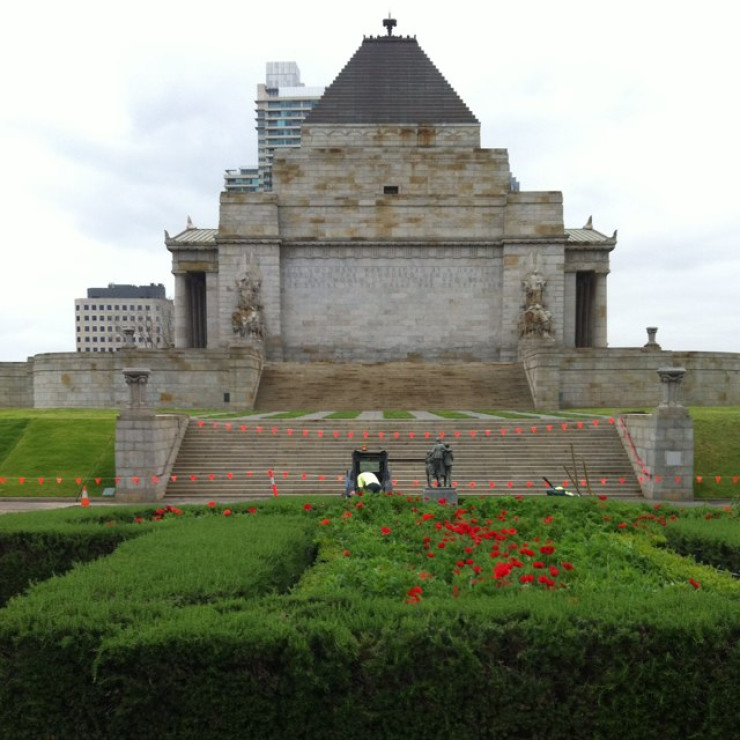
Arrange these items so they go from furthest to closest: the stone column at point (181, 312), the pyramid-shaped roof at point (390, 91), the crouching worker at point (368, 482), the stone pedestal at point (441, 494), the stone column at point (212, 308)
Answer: the pyramid-shaped roof at point (390, 91)
the stone column at point (181, 312)
the stone column at point (212, 308)
the crouching worker at point (368, 482)
the stone pedestal at point (441, 494)

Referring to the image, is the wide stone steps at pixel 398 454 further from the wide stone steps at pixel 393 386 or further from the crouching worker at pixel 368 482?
the wide stone steps at pixel 393 386

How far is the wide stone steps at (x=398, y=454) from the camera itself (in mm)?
22219

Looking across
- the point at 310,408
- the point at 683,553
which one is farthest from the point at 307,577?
the point at 310,408

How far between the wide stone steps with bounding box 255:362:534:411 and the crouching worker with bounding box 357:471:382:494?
20733mm

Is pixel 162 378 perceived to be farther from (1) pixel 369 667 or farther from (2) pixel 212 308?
(1) pixel 369 667

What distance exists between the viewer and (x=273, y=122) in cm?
15000

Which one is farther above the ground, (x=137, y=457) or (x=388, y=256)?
(x=388, y=256)

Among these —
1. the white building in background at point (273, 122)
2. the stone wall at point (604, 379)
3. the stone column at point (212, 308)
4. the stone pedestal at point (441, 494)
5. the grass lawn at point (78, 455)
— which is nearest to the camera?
the stone pedestal at point (441, 494)

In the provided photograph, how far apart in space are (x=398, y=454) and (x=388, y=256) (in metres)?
25.5

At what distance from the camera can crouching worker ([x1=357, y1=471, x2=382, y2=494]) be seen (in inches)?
580

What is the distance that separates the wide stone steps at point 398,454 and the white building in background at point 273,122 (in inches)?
4951

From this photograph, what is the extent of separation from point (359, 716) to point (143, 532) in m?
5.33

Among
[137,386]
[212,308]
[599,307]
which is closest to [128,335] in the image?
[212,308]

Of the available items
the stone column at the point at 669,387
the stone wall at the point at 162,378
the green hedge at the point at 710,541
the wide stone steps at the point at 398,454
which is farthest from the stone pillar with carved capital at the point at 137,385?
the stone column at the point at 669,387
